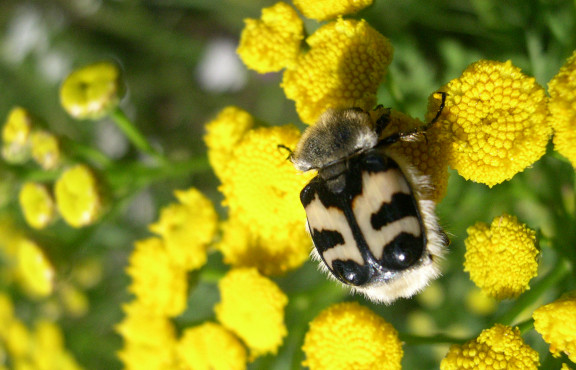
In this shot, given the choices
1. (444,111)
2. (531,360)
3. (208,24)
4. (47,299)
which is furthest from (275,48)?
(47,299)

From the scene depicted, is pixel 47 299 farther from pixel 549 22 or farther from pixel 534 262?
pixel 549 22

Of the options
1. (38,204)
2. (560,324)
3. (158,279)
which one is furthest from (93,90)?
(560,324)

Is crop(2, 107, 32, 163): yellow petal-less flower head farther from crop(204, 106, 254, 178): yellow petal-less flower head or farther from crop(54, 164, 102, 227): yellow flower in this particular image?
crop(204, 106, 254, 178): yellow petal-less flower head

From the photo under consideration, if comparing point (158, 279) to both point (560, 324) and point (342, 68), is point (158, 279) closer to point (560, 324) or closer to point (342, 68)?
point (342, 68)

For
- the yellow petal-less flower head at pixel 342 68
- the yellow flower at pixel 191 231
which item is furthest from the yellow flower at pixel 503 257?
the yellow flower at pixel 191 231

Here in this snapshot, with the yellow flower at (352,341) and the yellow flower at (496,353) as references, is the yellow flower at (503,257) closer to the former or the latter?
the yellow flower at (496,353)

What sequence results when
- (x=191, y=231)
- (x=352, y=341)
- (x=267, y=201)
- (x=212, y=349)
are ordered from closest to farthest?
(x=352, y=341), (x=267, y=201), (x=212, y=349), (x=191, y=231)

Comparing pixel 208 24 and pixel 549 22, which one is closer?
pixel 549 22
